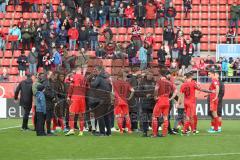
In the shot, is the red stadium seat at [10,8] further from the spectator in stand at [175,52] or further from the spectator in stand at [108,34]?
the spectator in stand at [175,52]

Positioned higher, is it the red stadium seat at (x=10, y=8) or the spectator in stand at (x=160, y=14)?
the red stadium seat at (x=10, y=8)

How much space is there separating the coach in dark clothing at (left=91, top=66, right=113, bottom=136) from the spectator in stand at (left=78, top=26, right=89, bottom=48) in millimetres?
14692

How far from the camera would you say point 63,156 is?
1636cm

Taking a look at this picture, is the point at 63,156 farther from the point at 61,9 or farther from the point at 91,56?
the point at 61,9

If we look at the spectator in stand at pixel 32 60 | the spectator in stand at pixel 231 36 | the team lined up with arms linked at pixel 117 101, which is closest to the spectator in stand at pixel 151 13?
the spectator in stand at pixel 231 36

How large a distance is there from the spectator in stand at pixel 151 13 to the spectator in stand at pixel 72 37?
3.83m

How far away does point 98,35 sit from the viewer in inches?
1483

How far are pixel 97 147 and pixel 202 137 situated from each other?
3940 mm

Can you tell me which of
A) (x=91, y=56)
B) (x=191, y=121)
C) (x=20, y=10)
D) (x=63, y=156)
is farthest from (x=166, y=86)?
(x=20, y=10)

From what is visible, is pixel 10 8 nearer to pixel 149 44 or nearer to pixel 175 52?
pixel 149 44

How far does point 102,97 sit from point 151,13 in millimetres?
17115

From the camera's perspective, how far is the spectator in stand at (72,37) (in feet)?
120

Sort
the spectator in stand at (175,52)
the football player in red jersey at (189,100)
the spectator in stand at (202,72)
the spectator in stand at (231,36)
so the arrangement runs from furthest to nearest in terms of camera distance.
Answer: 1. the spectator in stand at (231,36)
2. the spectator in stand at (175,52)
3. the spectator in stand at (202,72)
4. the football player in red jersey at (189,100)

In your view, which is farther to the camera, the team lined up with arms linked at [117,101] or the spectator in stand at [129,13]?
the spectator in stand at [129,13]
